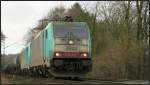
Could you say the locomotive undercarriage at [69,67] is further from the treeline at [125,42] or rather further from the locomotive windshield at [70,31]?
the treeline at [125,42]

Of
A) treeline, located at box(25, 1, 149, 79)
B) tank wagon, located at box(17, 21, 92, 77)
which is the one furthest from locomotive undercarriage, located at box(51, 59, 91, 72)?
treeline, located at box(25, 1, 149, 79)

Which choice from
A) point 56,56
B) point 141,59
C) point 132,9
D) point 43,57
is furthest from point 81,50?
point 132,9

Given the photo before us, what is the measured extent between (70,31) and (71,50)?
0.98m

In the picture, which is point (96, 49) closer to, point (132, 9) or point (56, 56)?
point (132, 9)

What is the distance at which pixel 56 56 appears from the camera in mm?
21734

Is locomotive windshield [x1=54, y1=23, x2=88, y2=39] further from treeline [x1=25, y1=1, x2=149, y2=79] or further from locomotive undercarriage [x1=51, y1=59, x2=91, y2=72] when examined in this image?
treeline [x1=25, y1=1, x2=149, y2=79]

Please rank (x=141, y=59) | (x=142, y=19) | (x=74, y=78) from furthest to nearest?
(x=142, y=19) → (x=141, y=59) → (x=74, y=78)

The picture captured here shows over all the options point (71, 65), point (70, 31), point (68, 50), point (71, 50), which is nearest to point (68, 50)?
point (68, 50)

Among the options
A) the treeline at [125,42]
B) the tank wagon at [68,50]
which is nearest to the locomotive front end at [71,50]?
the tank wagon at [68,50]

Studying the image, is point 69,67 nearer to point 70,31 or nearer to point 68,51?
point 68,51

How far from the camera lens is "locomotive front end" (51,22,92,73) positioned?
858 inches

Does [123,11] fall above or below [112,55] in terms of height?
above

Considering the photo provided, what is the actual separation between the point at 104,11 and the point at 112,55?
12.8 metres

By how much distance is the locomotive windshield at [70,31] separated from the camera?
22.0 m
